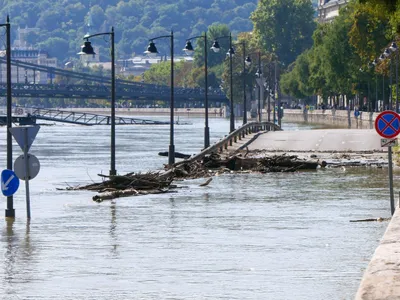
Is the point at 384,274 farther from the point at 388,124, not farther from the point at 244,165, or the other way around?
the point at 244,165

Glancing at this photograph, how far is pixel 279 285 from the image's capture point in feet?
→ 68.1

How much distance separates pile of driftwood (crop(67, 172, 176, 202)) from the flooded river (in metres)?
0.68

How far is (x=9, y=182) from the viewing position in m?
32.5

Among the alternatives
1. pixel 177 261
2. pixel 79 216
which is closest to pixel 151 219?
pixel 79 216

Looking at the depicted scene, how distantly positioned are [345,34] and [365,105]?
36647 millimetres

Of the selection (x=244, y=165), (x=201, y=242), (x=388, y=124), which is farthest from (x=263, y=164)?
(x=201, y=242)

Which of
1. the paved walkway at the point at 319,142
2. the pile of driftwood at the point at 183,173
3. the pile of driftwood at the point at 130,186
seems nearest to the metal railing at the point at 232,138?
the paved walkway at the point at 319,142

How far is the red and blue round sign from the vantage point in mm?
30766

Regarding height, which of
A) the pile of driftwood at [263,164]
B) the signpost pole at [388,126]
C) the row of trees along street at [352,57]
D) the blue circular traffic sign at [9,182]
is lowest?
the pile of driftwood at [263,164]

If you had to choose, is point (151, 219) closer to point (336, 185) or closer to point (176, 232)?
point (176, 232)

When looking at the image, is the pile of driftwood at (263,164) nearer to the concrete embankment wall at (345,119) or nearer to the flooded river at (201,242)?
the flooded river at (201,242)

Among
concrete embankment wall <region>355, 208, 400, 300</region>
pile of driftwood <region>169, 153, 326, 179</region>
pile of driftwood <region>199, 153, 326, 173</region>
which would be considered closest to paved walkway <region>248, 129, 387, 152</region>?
pile of driftwood <region>199, 153, 326, 173</region>

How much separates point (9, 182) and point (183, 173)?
19.9 metres

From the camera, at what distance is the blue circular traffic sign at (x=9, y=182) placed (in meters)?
32.4
